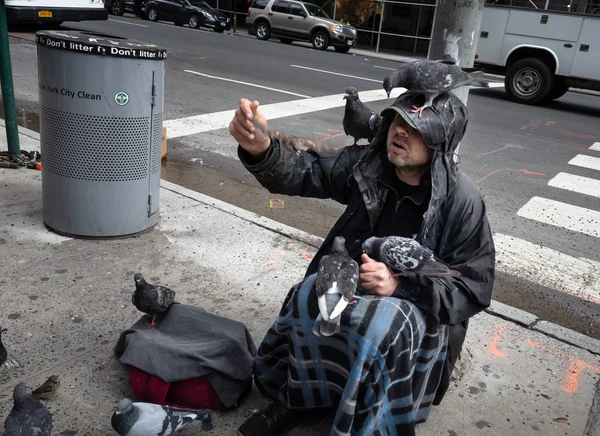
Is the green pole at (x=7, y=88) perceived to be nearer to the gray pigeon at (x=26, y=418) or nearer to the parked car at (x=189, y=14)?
the gray pigeon at (x=26, y=418)

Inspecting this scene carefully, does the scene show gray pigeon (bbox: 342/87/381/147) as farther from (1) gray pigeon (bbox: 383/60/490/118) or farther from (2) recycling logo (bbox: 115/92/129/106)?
(2) recycling logo (bbox: 115/92/129/106)

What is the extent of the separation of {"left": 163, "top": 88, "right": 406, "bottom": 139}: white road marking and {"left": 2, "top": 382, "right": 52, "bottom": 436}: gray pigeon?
5768 millimetres

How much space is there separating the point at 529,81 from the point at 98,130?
1116 centimetres

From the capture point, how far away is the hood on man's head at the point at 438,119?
231 cm

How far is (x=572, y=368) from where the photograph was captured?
3244mm

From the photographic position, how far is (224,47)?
17906 mm

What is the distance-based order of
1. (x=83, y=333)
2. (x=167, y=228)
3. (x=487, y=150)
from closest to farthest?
1. (x=83, y=333)
2. (x=167, y=228)
3. (x=487, y=150)

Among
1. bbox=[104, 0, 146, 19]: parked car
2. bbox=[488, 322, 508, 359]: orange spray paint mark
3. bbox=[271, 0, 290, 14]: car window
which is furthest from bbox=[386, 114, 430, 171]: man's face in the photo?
bbox=[104, 0, 146, 19]: parked car

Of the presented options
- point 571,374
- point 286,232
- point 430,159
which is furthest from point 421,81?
point 286,232

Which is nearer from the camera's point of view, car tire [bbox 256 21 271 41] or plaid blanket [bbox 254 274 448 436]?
plaid blanket [bbox 254 274 448 436]

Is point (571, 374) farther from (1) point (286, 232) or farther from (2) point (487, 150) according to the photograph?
(2) point (487, 150)

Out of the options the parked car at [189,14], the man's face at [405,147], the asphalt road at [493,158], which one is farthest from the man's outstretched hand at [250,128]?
the parked car at [189,14]

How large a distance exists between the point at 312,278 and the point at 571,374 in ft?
5.65

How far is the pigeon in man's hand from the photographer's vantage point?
2605 mm
